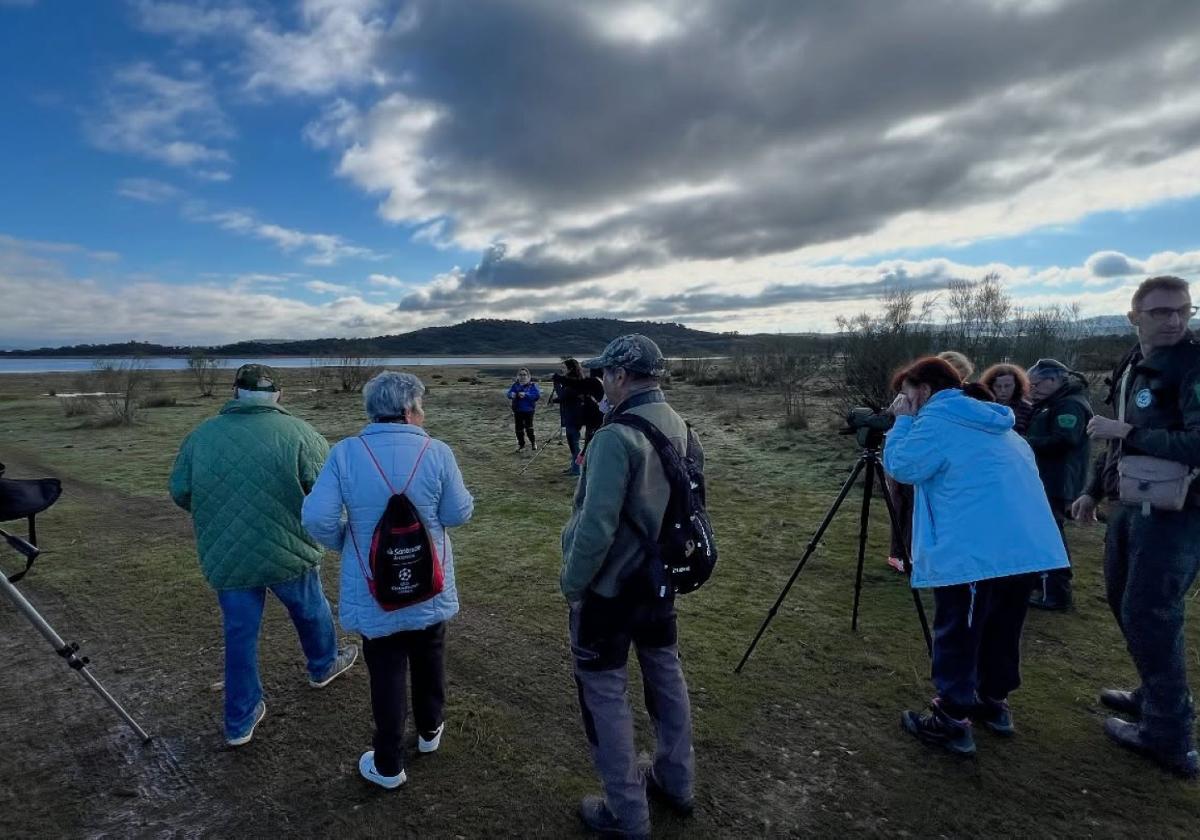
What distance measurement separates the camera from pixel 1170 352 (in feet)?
9.78

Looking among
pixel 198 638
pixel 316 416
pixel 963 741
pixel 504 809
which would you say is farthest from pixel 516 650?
pixel 316 416

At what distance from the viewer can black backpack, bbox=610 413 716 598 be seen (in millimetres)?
2500

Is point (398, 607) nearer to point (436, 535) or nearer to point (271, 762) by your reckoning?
point (436, 535)

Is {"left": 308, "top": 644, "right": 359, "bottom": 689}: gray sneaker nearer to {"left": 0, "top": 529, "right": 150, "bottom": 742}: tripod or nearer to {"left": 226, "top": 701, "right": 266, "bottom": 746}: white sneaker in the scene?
{"left": 226, "top": 701, "right": 266, "bottom": 746}: white sneaker

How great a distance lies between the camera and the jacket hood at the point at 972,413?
298 centimetres

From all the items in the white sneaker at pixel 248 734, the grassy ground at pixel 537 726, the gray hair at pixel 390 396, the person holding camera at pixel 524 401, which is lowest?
the grassy ground at pixel 537 726

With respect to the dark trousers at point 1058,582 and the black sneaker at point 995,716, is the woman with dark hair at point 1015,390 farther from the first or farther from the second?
the black sneaker at point 995,716

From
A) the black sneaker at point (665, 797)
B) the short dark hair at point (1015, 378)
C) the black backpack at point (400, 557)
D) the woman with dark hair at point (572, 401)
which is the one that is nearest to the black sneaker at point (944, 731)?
the black sneaker at point (665, 797)

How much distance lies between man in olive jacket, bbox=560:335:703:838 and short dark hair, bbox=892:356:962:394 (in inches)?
53.3

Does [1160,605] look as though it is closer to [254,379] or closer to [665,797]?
[665,797]

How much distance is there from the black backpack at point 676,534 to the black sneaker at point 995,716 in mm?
2067

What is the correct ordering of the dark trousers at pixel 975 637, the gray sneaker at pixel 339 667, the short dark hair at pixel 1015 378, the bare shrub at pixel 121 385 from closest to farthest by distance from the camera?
the dark trousers at pixel 975 637, the gray sneaker at pixel 339 667, the short dark hair at pixel 1015 378, the bare shrub at pixel 121 385

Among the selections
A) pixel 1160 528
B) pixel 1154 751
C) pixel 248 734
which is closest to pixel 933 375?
pixel 1160 528

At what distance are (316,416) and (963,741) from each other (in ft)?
71.6
